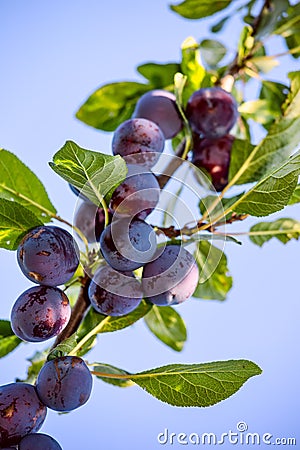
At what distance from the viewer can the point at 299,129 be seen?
3.18ft

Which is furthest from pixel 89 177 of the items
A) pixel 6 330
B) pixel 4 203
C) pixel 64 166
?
pixel 6 330

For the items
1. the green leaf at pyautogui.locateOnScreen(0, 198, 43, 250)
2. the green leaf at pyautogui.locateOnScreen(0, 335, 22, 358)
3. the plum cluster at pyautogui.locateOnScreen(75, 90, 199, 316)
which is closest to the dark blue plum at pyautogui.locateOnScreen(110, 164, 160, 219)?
the plum cluster at pyautogui.locateOnScreen(75, 90, 199, 316)

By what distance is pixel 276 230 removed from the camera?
3.46 ft

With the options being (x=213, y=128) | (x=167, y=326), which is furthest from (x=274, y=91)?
(x=167, y=326)

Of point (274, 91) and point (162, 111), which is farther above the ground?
point (162, 111)

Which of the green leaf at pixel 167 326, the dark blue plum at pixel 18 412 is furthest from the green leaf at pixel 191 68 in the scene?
the dark blue plum at pixel 18 412

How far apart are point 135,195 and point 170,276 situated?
0.40ft

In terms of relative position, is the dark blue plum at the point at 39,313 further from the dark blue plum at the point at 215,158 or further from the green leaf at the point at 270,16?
the green leaf at the point at 270,16

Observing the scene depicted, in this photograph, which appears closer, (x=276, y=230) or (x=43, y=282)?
(x=43, y=282)

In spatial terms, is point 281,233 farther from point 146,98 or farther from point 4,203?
point 4,203

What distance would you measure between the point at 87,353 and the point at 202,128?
444 millimetres

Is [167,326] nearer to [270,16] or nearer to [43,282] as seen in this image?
[43,282]

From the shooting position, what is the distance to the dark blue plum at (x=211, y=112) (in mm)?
996

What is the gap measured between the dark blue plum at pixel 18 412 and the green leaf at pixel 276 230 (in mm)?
526
